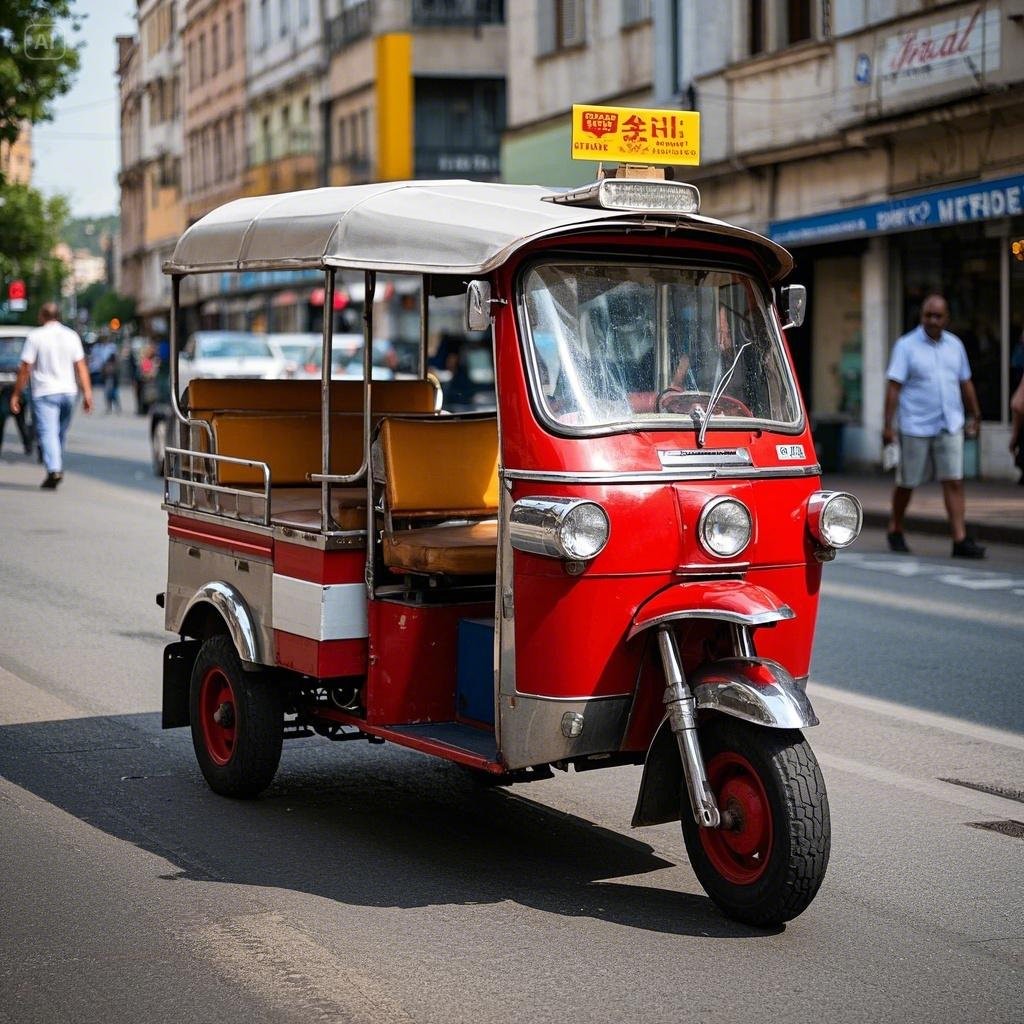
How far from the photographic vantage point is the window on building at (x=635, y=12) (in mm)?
30297

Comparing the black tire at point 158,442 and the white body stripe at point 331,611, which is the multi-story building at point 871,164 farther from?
the white body stripe at point 331,611

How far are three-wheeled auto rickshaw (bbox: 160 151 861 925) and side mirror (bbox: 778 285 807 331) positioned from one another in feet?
0.04

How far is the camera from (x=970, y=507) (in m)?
18.7

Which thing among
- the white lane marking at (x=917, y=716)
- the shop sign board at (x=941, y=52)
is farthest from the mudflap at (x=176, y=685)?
the shop sign board at (x=941, y=52)

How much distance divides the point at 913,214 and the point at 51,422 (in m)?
10.5

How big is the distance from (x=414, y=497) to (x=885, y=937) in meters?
2.22

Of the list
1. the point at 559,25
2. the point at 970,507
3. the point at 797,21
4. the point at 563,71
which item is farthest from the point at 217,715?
the point at 559,25

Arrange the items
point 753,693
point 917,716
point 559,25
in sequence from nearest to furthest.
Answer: point 753,693 → point 917,716 → point 559,25

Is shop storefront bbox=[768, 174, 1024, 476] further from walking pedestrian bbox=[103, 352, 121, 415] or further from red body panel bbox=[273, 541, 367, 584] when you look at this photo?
walking pedestrian bbox=[103, 352, 121, 415]

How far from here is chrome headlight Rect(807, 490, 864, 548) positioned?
5848 mm

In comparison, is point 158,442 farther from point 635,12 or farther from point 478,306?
point 478,306

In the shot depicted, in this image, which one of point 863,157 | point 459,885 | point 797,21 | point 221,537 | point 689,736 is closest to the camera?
point 689,736

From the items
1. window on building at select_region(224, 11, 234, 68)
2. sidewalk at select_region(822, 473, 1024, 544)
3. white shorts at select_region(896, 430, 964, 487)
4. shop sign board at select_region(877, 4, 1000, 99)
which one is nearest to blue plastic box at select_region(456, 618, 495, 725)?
white shorts at select_region(896, 430, 964, 487)

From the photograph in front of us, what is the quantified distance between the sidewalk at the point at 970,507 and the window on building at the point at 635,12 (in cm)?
1052
